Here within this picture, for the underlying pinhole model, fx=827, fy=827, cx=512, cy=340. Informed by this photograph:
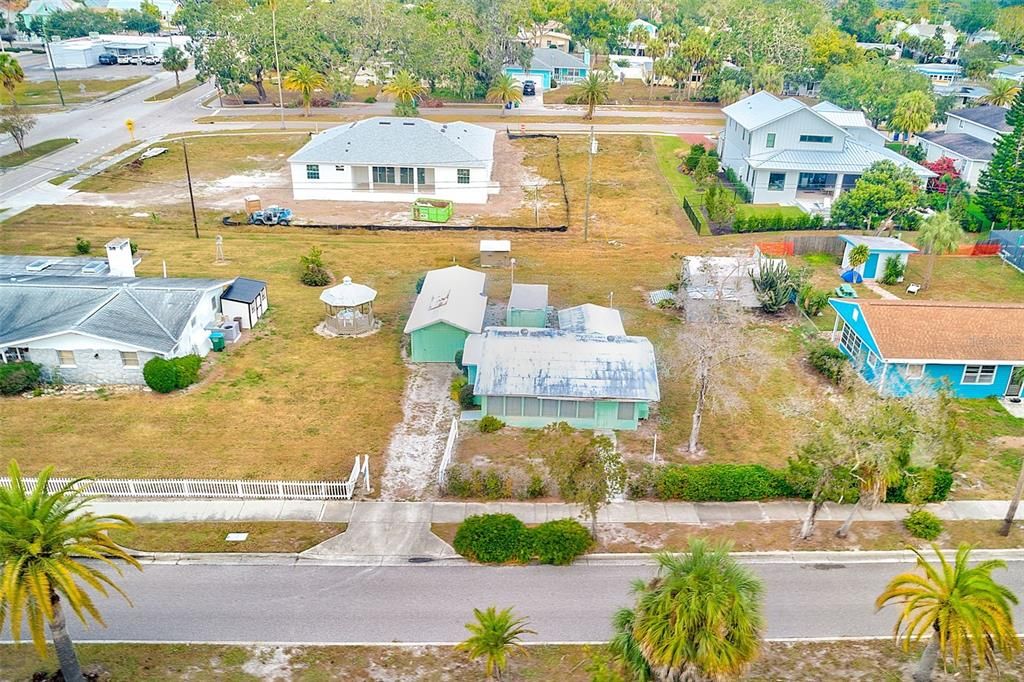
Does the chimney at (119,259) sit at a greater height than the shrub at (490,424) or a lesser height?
greater

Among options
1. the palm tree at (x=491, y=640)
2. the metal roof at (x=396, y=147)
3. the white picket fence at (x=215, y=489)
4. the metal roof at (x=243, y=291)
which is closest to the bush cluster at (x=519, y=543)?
the palm tree at (x=491, y=640)

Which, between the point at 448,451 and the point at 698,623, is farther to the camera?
the point at 448,451

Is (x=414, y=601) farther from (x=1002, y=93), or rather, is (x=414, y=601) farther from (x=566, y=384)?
(x=1002, y=93)

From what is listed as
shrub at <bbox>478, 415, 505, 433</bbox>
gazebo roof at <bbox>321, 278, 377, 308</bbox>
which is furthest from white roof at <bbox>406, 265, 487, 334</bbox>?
shrub at <bbox>478, 415, 505, 433</bbox>

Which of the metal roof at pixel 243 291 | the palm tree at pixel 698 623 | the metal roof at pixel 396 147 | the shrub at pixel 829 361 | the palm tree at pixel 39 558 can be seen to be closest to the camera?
the palm tree at pixel 698 623

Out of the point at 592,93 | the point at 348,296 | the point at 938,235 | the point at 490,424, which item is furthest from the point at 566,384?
the point at 592,93

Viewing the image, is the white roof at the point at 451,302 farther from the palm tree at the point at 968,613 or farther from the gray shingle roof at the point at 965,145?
the gray shingle roof at the point at 965,145

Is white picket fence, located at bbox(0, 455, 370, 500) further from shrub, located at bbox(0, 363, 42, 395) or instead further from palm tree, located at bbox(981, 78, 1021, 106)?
palm tree, located at bbox(981, 78, 1021, 106)
